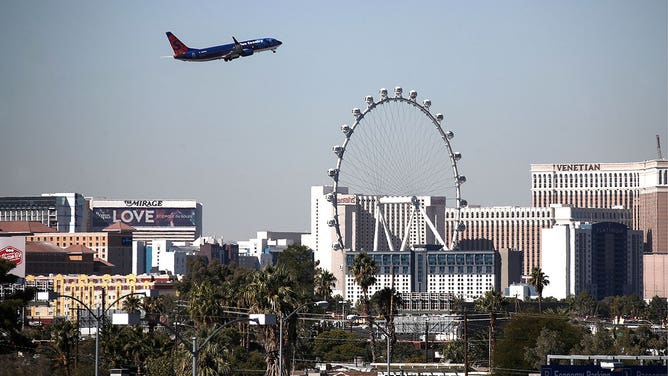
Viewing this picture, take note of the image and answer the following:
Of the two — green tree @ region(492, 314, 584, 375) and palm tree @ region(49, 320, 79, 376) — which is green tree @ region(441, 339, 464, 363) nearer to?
green tree @ region(492, 314, 584, 375)

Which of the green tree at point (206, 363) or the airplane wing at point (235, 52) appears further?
the airplane wing at point (235, 52)

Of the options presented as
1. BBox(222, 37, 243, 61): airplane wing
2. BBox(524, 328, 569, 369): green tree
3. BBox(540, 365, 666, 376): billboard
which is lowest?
BBox(524, 328, 569, 369): green tree

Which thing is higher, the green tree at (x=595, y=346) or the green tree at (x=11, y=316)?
the green tree at (x=11, y=316)

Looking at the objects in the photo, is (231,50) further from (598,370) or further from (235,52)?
(598,370)

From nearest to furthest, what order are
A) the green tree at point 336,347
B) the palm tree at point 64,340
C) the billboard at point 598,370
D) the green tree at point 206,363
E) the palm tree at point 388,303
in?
1. the billboard at point 598,370
2. the green tree at point 206,363
3. the palm tree at point 64,340
4. the palm tree at point 388,303
5. the green tree at point 336,347

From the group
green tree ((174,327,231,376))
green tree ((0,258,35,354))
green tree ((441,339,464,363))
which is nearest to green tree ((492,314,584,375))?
green tree ((441,339,464,363))

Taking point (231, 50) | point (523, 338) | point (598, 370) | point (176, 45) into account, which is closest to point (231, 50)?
point (231, 50)

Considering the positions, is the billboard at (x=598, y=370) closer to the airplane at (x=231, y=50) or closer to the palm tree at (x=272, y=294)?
the palm tree at (x=272, y=294)

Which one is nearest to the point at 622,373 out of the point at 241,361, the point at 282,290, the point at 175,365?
the point at 175,365

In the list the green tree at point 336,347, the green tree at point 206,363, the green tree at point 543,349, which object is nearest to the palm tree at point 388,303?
the green tree at point 336,347

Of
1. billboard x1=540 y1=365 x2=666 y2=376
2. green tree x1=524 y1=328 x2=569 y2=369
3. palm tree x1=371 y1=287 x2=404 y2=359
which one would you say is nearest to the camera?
billboard x1=540 y1=365 x2=666 y2=376

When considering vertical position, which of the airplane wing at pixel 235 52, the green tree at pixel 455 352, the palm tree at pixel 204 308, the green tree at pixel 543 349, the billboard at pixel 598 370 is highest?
the airplane wing at pixel 235 52
